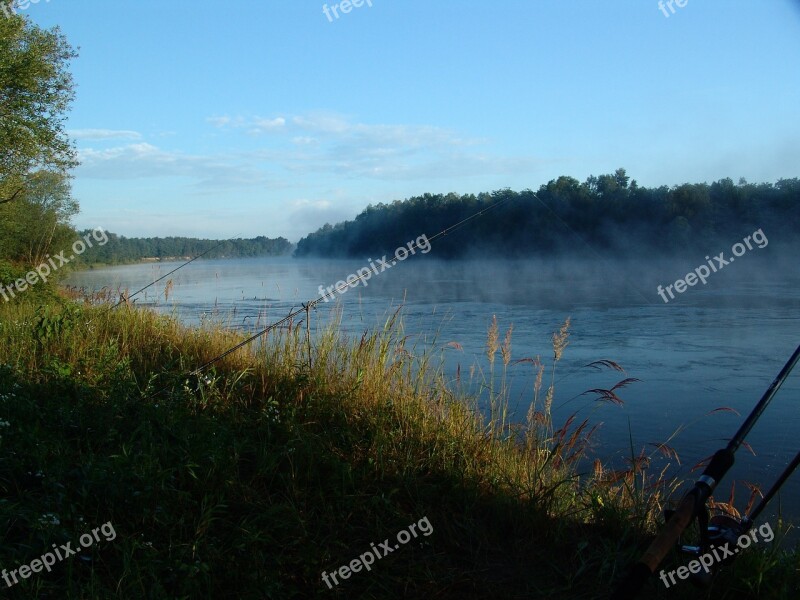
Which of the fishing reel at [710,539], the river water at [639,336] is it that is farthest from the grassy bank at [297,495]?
the river water at [639,336]

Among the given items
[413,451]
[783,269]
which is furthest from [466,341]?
[783,269]

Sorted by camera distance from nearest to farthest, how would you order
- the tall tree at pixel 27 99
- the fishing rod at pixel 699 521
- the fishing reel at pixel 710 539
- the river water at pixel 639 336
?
the fishing rod at pixel 699 521 < the fishing reel at pixel 710 539 < the river water at pixel 639 336 < the tall tree at pixel 27 99

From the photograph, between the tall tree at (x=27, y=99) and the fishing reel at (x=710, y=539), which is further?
the tall tree at (x=27, y=99)

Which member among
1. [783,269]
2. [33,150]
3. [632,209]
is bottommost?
[783,269]

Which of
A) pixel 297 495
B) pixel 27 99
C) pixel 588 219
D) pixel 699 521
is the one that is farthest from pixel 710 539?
pixel 27 99

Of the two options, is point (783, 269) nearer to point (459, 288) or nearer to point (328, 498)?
point (459, 288)

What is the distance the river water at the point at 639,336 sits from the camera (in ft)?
24.7

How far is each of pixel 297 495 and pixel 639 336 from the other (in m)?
10.8

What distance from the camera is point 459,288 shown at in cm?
2383

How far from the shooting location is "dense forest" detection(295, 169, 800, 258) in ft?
25.0

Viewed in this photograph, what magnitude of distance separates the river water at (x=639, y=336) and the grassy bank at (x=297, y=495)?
1.64m

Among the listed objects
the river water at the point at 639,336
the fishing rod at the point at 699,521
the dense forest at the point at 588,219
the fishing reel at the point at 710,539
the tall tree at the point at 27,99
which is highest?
the tall tree at the point at 27,99

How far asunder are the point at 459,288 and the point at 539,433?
1805 cm

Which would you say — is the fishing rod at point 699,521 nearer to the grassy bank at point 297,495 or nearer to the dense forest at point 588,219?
the grassy bank at point 297,495
